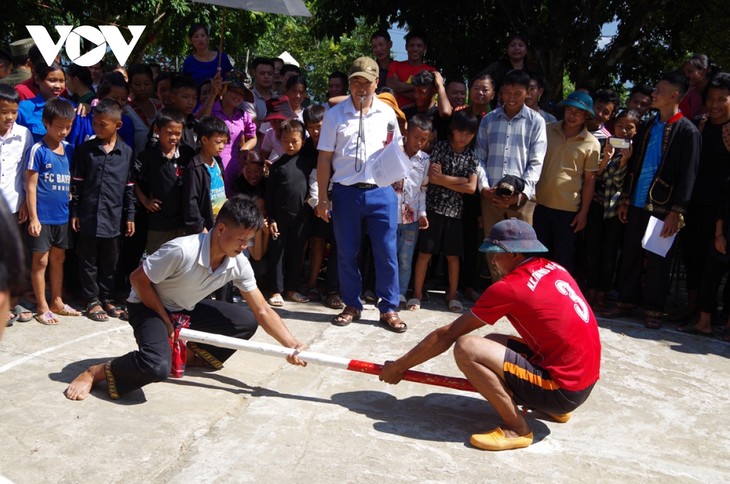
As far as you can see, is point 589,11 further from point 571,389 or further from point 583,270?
point 571,389

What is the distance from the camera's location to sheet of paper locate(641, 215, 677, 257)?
639cm

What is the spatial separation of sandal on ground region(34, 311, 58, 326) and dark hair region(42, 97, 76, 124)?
148cm

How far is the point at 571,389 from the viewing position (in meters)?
4.04

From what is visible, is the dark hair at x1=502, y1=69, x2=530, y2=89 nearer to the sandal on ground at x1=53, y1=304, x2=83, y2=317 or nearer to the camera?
the camera

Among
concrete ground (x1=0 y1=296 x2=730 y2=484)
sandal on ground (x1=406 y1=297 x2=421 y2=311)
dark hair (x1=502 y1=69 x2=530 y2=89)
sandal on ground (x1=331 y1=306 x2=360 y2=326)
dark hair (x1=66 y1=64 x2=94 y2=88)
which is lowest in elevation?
concrete ground (x1=0 y1=296 x2=730 y2=484)

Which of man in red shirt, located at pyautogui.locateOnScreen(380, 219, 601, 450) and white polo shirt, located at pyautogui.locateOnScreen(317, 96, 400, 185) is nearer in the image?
man in red shirt, located at pyautogui.locateOnScreen(380, 219, 601, 450)

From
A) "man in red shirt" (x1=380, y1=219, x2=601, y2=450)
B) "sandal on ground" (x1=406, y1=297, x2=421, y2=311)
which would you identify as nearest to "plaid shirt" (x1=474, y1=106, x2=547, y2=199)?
"sandal on ground" (x1=406, y1=297, x2=421, y2=311)

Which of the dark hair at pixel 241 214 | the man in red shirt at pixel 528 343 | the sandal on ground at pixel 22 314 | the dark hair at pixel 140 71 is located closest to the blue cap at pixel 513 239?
the man in red shirt at pixel 528 343

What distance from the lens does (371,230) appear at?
618 centimetres

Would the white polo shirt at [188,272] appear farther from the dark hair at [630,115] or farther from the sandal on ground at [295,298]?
the dark hair at [630,115]

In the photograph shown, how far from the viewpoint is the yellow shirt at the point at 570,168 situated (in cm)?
678

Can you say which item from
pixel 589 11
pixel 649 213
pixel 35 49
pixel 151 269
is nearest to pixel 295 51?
pixel 589 11

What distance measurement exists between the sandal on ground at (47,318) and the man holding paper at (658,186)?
4.83m

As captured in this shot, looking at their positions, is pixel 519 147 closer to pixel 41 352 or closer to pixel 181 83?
pixel 181 83
